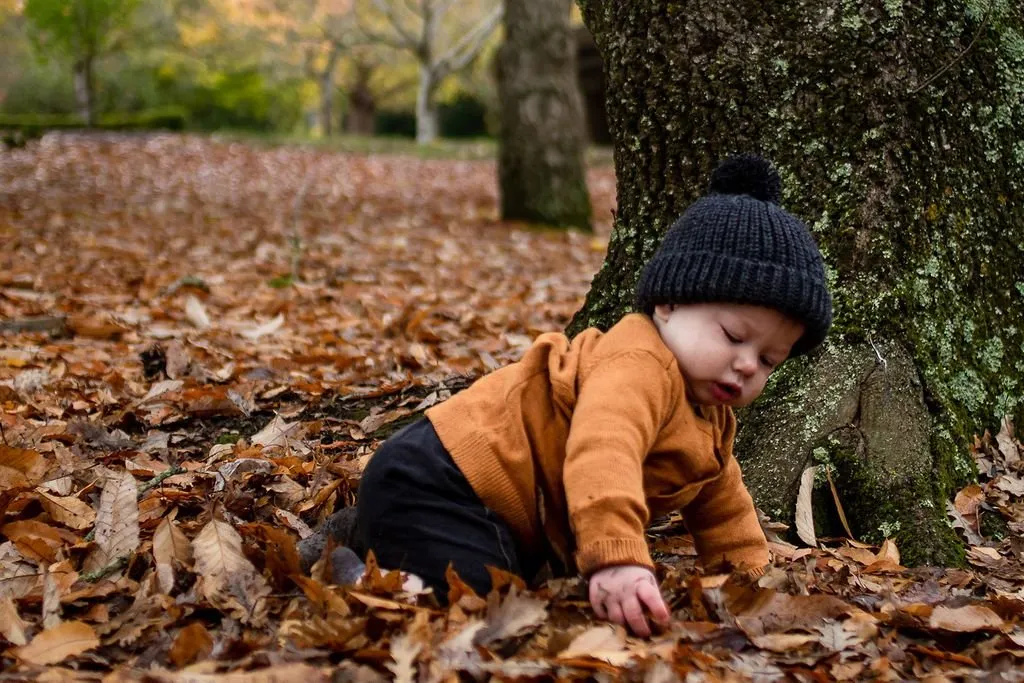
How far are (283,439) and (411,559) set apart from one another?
129 cm

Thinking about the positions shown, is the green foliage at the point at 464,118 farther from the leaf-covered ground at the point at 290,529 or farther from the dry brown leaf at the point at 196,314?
the dry brown leaf at the point at 196,314

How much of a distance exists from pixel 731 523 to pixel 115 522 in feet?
5.72

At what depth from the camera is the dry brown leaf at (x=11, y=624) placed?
2287mm

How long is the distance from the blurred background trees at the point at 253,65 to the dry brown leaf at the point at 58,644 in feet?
→ 42.3

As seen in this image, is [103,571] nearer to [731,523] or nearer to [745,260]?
[731,523]

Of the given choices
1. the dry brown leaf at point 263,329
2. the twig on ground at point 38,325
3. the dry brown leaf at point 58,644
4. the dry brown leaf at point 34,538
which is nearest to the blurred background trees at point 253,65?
the twig on ground at point 38,325

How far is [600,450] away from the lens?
2271 mm

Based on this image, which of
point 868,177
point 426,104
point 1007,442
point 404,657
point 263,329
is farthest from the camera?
point 426,104

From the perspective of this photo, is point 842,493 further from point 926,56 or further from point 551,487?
point 926,56

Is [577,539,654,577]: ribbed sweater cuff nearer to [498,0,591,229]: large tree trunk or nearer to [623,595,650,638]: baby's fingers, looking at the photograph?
[623,595,650,638]: baby's fingers

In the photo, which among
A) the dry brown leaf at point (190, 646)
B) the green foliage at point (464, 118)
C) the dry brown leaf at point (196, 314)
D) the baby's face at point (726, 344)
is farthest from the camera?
the green foliage at point (464, 118)

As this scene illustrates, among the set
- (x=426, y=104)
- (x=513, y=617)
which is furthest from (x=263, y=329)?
(x=426, y=104)

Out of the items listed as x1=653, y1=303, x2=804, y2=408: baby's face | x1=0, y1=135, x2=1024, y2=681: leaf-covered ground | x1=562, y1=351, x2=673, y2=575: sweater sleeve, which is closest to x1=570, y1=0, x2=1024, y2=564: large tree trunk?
x1=0, y1=135, x2=1024, y2=681: leaf-covered ground

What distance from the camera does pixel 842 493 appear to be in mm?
3059
